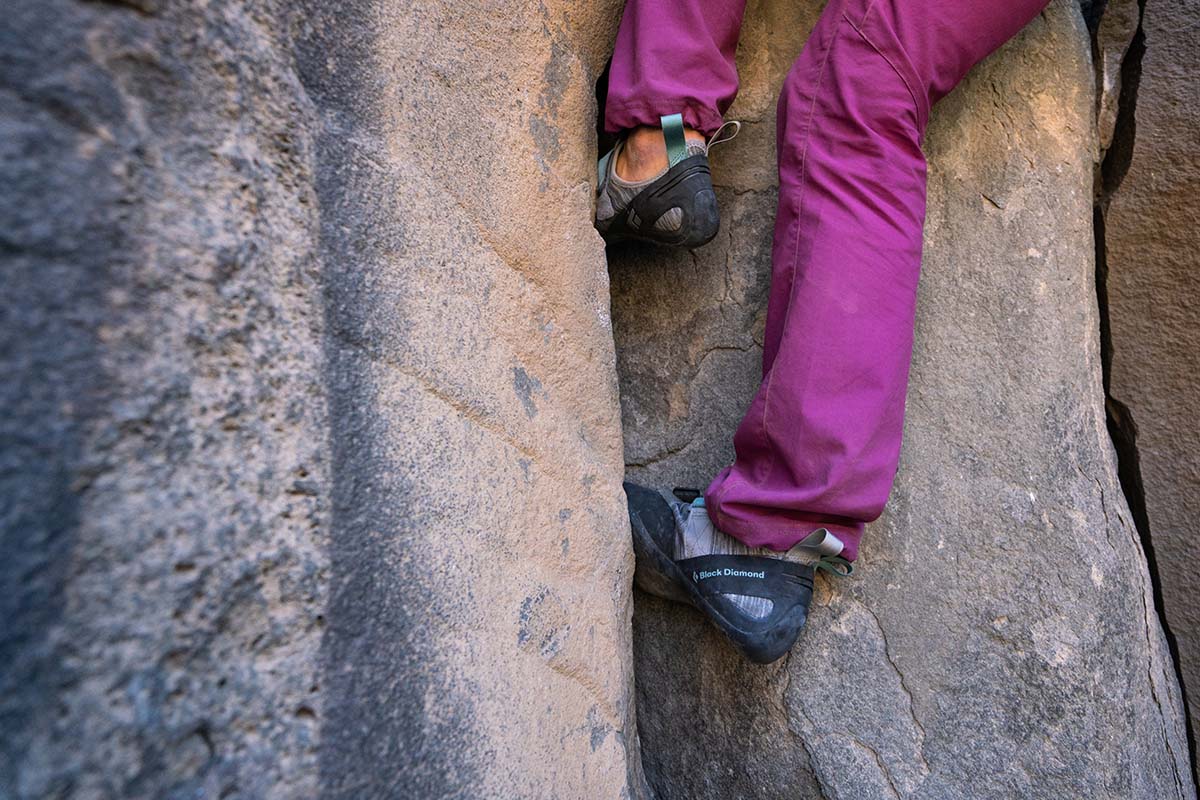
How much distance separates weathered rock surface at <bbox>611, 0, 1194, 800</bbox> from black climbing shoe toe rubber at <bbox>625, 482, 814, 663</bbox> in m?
0.09

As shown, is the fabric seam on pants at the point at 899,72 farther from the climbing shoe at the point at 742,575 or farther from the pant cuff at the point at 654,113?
the climbing shoe at the point at 742,575

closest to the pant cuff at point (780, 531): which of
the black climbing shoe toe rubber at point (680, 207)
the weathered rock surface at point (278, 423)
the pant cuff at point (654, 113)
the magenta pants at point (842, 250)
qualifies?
the magenta pants at point (842, 250)

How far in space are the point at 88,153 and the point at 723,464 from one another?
791 millimetres

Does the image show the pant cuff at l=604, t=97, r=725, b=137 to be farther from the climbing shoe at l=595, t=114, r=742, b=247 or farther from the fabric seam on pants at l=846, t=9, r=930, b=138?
the fabric seam on pants at l=846, t=9, r=930, b=138

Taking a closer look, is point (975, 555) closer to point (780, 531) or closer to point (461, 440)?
point (780, 531)

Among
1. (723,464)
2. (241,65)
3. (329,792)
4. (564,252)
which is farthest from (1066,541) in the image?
(241,65)

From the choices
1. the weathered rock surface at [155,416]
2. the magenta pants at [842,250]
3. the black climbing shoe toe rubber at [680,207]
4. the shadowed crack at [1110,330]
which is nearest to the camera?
the weathered rock surface at [155,416]

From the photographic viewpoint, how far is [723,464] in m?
1.05

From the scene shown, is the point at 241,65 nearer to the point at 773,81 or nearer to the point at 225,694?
the point at 225,694

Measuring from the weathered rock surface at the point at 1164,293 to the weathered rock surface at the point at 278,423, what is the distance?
78cm

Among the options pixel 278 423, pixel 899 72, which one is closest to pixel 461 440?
pixel 278 423

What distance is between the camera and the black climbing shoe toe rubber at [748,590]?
0.88 metres

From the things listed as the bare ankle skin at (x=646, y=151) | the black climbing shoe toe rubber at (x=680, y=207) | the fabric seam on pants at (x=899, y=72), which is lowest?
the black climbing shoe toe rubber at (x=680, y=207)

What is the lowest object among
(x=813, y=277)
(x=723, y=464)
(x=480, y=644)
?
(x=723, y=464)
